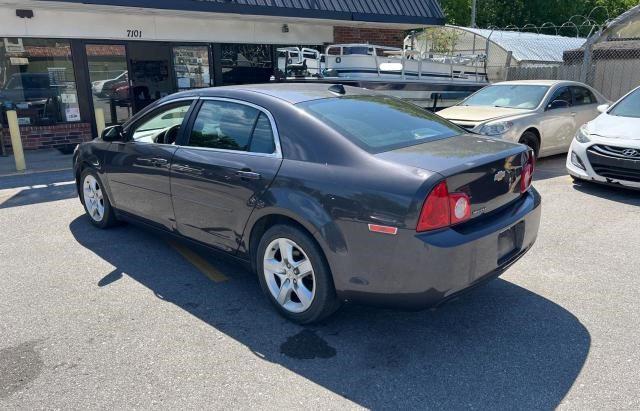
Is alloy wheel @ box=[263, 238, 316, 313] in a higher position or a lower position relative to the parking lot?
higher

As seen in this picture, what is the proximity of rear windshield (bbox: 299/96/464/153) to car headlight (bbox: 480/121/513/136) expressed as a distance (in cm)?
386

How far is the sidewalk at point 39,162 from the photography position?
9016 millimetres

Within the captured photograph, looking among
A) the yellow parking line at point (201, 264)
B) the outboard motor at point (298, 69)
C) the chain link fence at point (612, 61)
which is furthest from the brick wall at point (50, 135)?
the chain link fence at point (612, 61)

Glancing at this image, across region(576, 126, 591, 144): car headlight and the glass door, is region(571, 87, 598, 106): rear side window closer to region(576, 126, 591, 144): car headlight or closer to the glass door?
region(576, 126, 591, 144): car headlight

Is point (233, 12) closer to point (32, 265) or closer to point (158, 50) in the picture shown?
point (158, 50)

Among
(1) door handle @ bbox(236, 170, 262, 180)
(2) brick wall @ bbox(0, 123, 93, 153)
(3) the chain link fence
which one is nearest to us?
(1) door handle @ bbox(236, 170, 262, 180)

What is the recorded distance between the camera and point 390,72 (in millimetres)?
11414

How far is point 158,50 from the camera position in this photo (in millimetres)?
12227

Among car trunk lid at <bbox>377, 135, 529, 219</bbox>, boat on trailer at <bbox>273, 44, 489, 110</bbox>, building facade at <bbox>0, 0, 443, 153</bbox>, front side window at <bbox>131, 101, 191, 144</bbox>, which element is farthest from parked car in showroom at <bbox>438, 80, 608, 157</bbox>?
building facade at <bbox>0, 0, 443, 153</bbox>

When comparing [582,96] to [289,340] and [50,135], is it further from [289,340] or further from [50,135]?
[50,135]

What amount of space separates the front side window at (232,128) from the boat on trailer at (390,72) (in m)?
6.61

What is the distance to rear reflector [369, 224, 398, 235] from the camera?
9.60 ft

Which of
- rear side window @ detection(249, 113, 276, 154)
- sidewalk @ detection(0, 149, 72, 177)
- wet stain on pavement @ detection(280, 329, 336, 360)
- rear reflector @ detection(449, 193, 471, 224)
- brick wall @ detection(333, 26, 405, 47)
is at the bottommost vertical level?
wet stain on pavement @ detection(280, 329, 336, 360)

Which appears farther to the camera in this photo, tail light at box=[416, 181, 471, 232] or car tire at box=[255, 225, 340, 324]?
car tire at box=[255, 225, 340, 324]
